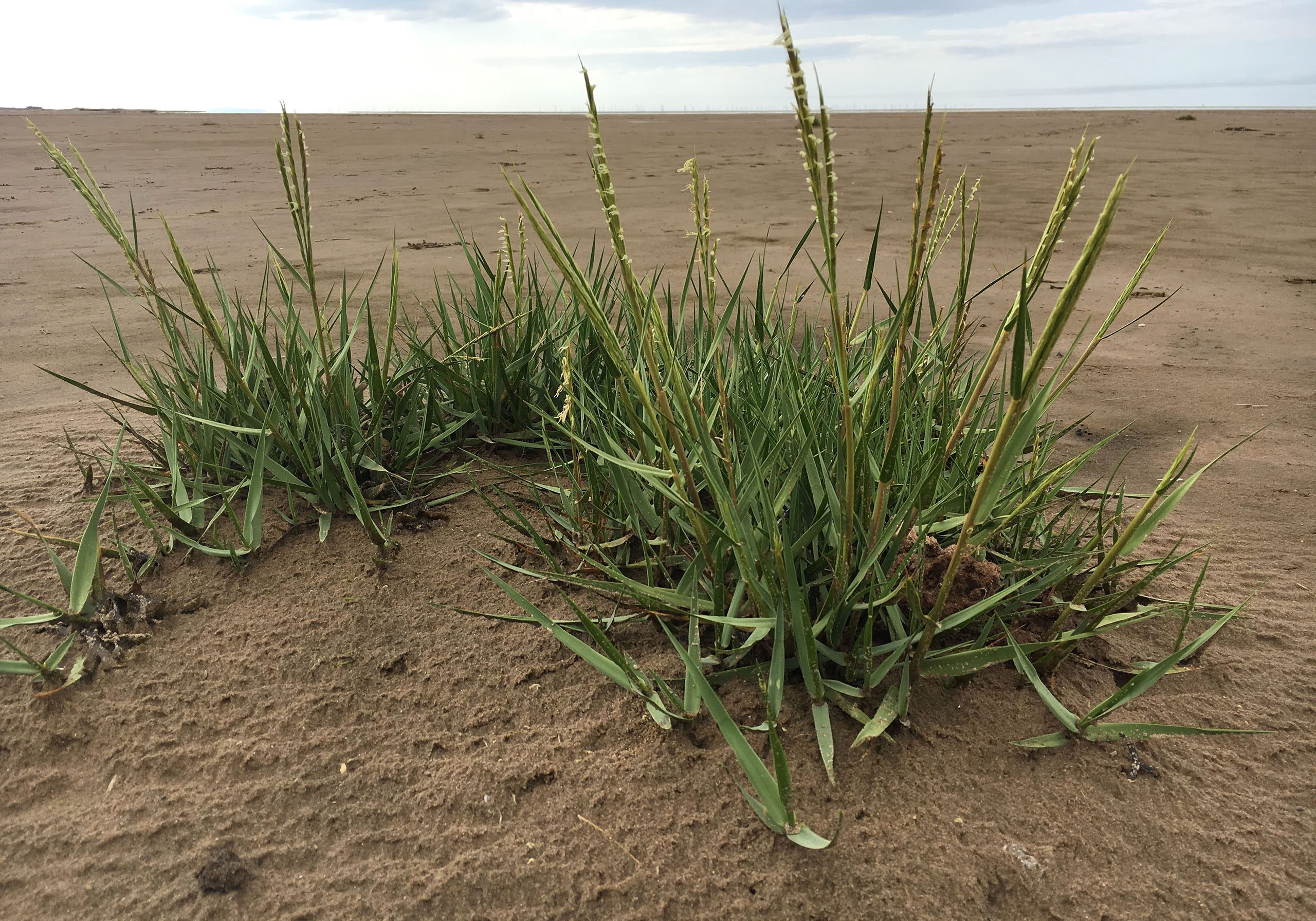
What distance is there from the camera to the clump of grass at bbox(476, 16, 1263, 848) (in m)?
0.86

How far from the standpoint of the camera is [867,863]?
0.92m

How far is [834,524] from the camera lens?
111 cm

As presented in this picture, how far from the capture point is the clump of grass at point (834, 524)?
86 centimetres

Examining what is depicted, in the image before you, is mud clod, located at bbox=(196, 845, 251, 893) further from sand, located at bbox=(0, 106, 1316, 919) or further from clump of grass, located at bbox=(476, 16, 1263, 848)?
clump of grass, located at bbox=(476, 16, 1263, 848)

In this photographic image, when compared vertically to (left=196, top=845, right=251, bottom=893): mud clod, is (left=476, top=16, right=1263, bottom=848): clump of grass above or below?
above

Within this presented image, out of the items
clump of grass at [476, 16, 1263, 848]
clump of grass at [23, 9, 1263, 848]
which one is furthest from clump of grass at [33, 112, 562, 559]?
clump of grass at [476, 16, 1263, 848]

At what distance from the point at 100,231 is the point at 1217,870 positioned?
6026 millimetres

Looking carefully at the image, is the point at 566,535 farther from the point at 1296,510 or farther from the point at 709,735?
the point at 1296,510

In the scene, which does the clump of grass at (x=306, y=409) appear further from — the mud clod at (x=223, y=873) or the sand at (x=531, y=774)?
the mud clod at (x=223, y=873)

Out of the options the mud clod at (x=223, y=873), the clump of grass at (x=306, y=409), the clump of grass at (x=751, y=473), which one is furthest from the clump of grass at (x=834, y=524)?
the mud clod at (x=223, y=873)

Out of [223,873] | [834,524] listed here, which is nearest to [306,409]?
[223,873]

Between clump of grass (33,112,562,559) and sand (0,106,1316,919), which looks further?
clump of grass (33,112,562,559)

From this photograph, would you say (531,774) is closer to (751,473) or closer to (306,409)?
(751,473)

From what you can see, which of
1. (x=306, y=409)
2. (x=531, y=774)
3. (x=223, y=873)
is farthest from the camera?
(x=306, y=409)
